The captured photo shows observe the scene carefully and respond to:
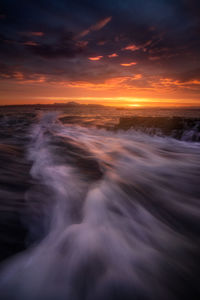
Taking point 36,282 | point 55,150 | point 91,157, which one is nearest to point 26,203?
point 36,282

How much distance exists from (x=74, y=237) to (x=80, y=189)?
4.01 feet

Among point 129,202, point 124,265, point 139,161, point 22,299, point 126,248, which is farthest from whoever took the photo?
point 139,161

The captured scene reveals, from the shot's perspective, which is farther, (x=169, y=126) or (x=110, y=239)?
(x=169, y=126)

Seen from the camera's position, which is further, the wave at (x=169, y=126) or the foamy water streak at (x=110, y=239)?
the wave at (x=169, y=126)

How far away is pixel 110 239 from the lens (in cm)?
181

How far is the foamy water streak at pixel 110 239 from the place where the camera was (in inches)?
50.9

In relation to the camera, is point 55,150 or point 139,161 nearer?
point 139,161

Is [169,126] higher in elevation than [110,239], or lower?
higher

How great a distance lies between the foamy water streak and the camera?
129 cm

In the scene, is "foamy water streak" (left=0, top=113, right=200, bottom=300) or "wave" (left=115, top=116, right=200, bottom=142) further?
"wave" (left=115, top=116, right=200, bottom=142)

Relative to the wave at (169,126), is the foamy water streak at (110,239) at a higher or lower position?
lower

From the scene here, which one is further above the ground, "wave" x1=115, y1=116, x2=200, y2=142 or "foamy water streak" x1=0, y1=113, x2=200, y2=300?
"wave" x1=115, y1=116, x2=200, y2=142

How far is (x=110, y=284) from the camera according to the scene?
1315 millimetres

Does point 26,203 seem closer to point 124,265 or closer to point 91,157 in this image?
point 124,265
